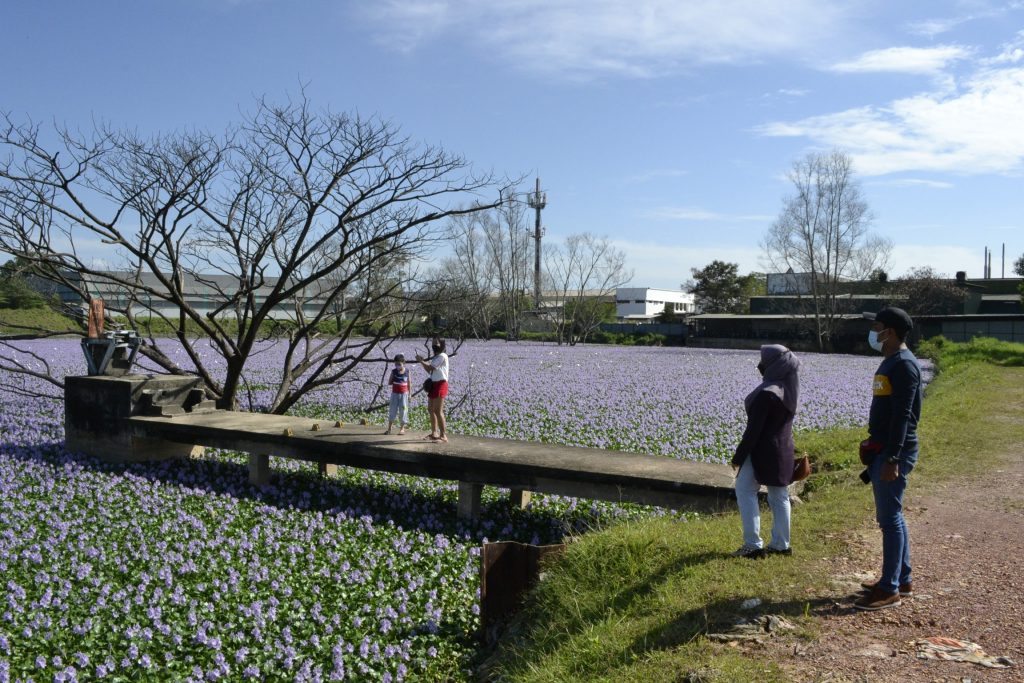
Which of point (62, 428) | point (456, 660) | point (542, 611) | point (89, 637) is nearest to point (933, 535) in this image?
point (542, 611)

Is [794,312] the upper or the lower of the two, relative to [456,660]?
upper

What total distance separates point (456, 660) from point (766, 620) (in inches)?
82.5

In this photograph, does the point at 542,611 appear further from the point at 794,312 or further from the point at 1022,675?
the point at 794,312

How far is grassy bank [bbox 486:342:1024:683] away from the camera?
4.25 m

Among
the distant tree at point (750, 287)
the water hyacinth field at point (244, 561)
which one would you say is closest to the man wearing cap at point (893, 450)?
the water hyacinth field at point (244, 561)

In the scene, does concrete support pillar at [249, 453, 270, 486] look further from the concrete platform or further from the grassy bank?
the grassy bank

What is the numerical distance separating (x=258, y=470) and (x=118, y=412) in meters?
2.37

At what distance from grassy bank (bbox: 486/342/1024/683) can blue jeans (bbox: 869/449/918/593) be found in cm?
44

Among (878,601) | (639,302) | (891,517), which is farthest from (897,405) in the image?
(639,302)

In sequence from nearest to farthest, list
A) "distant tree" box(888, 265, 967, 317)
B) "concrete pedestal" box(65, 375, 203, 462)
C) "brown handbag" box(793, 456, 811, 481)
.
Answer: "brown handbag" box(793, 456, 811, 481) → "concrete pedestal" box(65, 375, 203, 462) → "distant tree" box(888, 265, 967, 317)

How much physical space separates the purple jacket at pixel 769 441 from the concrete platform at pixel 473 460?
181 cm

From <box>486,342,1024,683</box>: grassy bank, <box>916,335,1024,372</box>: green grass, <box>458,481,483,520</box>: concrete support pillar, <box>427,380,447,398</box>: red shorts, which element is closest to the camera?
<box>486,342,1024,683</box>: grassy bank

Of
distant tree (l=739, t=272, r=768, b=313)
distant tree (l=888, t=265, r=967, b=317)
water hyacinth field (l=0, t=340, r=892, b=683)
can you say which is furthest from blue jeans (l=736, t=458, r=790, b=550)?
distant tree (l=739, t=272, r=768, b=313)

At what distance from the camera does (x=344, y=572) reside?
267 inches
